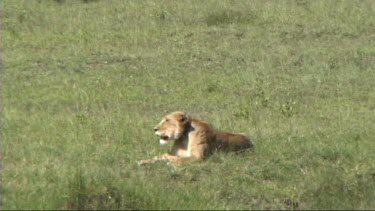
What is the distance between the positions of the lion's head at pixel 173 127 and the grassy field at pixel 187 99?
249mm

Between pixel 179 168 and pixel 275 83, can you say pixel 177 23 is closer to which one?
pixel 275 83

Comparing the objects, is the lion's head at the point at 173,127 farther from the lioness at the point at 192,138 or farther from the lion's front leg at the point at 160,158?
the lion's front leg at the point at 160,158

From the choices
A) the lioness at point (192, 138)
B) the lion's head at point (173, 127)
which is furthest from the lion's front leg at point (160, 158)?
the lion's head at point (173, 127)

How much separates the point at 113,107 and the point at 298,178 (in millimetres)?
3564

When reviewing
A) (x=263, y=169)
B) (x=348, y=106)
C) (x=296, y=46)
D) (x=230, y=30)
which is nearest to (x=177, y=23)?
(x=230, y=30)

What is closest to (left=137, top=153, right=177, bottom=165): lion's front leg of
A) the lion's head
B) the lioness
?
the lioness

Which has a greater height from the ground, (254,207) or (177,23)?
(177,23)

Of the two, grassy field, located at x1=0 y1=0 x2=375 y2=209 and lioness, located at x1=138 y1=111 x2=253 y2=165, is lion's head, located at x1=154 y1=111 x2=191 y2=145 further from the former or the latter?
grassy field, located at x1=0 y1=0 x2=375 y2=209

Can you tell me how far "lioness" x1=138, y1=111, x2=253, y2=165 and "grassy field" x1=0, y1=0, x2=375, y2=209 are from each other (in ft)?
0.49

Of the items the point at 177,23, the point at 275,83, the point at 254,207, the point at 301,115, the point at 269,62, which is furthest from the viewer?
the point at 177,23

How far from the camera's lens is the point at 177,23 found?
1619cm

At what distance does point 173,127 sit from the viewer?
801cm

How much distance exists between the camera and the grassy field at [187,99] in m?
6.80

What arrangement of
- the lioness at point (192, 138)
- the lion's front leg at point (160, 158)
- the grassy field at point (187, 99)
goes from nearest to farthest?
the grassy field at point (187, 99) < the lion's front leg at point (160, 158) < the lioness at point (192, 138)
